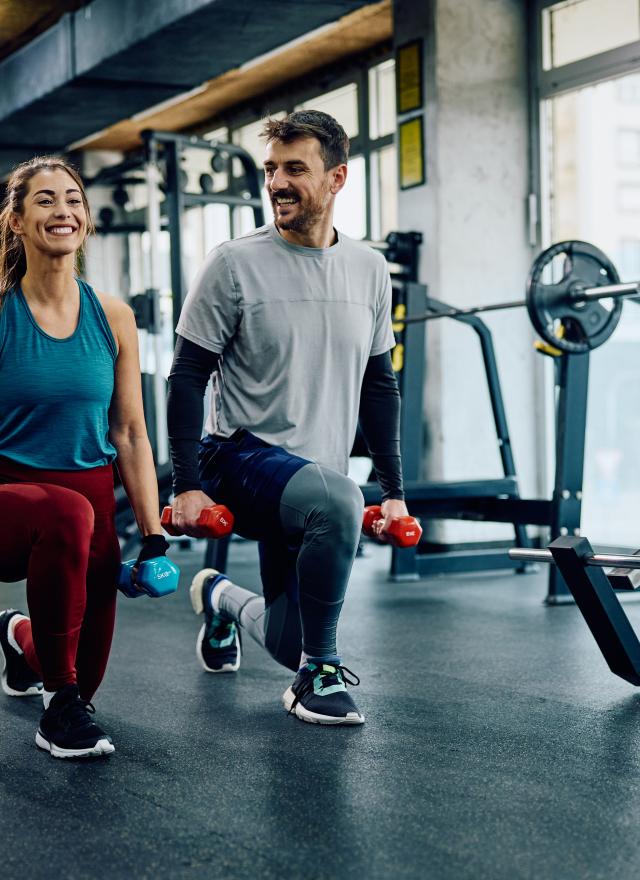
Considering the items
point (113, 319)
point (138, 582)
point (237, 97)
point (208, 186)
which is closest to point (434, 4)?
point (208, 186)

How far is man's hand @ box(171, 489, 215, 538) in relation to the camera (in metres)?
2.23

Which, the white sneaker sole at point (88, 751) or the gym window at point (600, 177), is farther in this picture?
the gym window at point (600, 177)

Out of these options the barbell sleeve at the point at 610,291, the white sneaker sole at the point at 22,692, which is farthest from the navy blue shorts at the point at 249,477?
the barbell sleeve at the point at 610,291

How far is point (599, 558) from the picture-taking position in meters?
2.29

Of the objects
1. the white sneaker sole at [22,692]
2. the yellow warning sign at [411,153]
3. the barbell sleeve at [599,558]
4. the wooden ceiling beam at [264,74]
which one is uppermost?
the wooden ceiling beam at [264,74]

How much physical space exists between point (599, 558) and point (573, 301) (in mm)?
1611

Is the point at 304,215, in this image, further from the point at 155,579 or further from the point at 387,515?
the point at 155,579

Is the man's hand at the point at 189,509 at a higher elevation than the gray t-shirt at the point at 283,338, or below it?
below

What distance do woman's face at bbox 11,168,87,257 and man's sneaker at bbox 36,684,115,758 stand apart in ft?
2.73

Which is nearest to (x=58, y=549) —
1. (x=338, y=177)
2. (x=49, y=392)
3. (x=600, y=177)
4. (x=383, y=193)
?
(x=49, y=392)

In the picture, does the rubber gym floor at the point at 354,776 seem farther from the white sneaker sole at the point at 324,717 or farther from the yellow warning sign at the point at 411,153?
the yellow warning sign at the point at 411,153

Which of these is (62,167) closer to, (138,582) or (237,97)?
(138,582)

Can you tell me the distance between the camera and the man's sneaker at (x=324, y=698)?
89.2 inches

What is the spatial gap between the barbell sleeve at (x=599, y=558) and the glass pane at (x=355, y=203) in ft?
16.1
